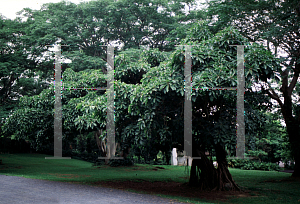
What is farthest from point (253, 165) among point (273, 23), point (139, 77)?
point (139, 77)

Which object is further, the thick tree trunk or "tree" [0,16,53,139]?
"tree" [0,16,53,139]

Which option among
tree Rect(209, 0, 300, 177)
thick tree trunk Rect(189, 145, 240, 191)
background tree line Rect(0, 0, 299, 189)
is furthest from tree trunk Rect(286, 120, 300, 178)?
thick tree trunk Rect(189, 145, 240, 191)

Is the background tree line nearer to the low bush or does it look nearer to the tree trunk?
the tree trunk

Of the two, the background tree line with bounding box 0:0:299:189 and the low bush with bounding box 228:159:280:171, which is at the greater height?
the background tree line with bounding box 0:0:299:189

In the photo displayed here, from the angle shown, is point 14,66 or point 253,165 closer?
point 14,66

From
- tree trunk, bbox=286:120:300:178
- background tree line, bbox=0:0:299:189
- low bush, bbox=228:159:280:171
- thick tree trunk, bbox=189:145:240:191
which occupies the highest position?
background tree line, bbox=0:0:299:189

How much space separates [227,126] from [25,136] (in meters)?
9.81

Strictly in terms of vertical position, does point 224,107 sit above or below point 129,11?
below

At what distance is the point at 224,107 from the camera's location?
979 centimetres

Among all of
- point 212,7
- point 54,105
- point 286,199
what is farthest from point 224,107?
point 54,105

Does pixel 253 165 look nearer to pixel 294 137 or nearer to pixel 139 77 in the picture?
pixel 294 137

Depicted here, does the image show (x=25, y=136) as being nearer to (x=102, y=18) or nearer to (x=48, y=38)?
(x=48, y=38)

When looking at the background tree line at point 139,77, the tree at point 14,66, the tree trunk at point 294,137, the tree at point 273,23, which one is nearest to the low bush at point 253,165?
the background tree line at point 139,77

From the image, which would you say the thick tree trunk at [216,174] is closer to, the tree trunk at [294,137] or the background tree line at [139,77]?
the background tree line at [139,77]
